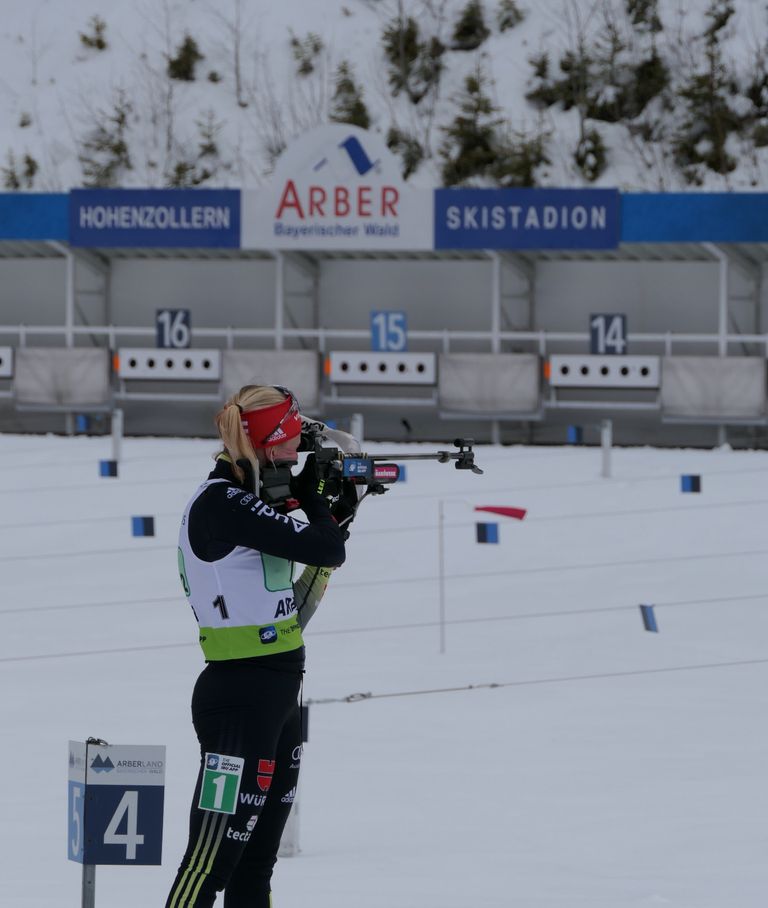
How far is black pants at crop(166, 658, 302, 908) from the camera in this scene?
14.5ft

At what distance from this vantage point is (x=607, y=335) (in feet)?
74.9

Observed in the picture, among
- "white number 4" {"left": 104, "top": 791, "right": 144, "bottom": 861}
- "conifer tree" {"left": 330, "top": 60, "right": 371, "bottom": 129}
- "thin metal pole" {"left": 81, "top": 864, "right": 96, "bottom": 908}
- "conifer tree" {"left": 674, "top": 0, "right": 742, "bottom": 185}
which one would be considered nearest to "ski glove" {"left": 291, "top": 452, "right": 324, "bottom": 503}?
"white number 4" {"left": 104, "top": 791, "right": 144, "bottom": 861}

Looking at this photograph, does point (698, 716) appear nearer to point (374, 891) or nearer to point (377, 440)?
point (374, 891)

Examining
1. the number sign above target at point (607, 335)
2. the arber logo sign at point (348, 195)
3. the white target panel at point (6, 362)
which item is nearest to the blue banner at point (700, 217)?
the number sign above target at point (607, 335)

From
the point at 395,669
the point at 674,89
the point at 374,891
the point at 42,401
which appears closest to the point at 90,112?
the point at 674,89

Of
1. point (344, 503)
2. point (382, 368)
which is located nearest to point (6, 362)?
point (382, 368)

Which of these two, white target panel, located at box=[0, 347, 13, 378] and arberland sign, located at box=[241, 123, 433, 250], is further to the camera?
white target panel, located at box=[0, 347, 13, 378]

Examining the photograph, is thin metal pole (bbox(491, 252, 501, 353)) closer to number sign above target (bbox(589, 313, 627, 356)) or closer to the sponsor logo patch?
number sign above target (bbox(589, 313, 627, 356))

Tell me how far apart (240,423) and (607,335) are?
61.2 feet

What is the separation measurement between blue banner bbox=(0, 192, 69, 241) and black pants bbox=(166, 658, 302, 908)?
68.1ft

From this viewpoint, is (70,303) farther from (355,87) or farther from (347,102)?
(355,87)

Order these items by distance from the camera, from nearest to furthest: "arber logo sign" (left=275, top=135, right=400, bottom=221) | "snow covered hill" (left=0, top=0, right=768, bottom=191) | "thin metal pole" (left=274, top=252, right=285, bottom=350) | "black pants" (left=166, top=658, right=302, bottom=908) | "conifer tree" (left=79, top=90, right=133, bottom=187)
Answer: "black pants" (left=166, top=658, right=302, bottom=908)
"arber logo sign" (left=275, top=135, right=400, bottom=221)
"thin metal pole" (left=274, top=252, right=285, bottom=350)
"snow covered hill" (left=0, top=0, right=768, bottom=191)
"conifer tree" (left=79, top=90, right=133, bottom=187)

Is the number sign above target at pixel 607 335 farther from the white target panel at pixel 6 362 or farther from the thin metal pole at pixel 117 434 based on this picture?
the white target panel at pixel 6 362

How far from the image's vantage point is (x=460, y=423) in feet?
79.6
